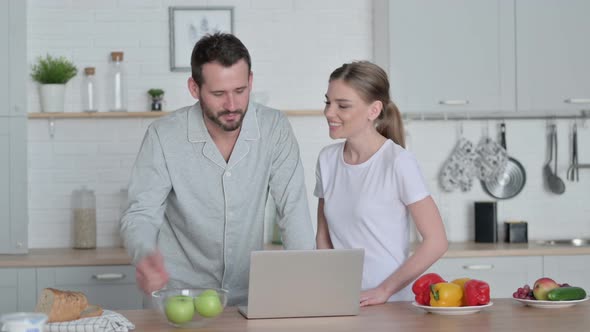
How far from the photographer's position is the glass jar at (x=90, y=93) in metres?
4.80

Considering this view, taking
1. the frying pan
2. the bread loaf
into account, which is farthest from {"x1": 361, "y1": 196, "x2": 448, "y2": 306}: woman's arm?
the frying pan

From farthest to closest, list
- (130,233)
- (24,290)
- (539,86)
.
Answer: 1. (539,86)
2. (24,290)
3. (130,233)

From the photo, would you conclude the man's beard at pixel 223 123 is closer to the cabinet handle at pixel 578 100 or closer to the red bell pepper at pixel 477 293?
the red bell pepper at pixel 477 293

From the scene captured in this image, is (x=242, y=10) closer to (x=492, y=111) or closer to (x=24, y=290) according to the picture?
(x=492, y=111)

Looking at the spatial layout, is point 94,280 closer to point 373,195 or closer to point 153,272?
point 373,195

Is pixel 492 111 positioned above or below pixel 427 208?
above

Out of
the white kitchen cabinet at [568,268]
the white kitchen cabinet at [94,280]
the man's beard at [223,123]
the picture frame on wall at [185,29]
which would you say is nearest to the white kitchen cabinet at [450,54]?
the white kitchen cabinet at [568,268]

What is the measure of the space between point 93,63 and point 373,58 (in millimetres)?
1583

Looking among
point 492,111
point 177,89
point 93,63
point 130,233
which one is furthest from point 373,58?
point 130,233

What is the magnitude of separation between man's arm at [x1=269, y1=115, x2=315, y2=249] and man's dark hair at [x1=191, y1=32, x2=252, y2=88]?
0.38 m

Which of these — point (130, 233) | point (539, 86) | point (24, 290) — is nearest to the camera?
point (130, 233)

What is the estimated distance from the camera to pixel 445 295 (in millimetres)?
2660

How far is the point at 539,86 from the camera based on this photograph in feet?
15.6

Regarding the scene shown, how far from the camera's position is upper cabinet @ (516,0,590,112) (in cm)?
477
